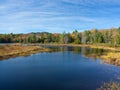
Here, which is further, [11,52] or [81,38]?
[81,38]

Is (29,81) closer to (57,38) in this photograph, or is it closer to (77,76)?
(77,76)

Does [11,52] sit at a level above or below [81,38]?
below

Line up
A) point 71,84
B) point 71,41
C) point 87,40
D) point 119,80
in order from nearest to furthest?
point 71,84
point 119,80
point 87,40
point 71,41

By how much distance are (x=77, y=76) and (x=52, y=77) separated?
13.1 feet

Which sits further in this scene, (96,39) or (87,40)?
(87,40)

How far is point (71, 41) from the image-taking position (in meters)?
167

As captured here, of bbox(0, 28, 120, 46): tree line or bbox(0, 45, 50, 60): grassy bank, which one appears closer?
bbox(0, 45, 50, 60): grassy bank

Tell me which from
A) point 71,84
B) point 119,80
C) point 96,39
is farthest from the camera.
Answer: point 96,39

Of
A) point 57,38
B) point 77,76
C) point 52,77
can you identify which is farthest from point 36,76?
point 57,38

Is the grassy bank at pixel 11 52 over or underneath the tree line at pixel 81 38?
underneath

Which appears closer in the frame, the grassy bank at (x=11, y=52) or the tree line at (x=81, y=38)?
the grassy bank at (x=11, y=52)

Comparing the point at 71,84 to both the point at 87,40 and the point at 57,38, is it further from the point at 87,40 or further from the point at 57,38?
the point at 57,38

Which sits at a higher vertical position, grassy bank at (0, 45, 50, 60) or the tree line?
the tree line

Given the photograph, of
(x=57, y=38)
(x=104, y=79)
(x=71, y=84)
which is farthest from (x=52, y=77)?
(x=57, y=38)
